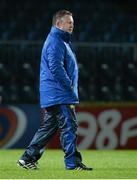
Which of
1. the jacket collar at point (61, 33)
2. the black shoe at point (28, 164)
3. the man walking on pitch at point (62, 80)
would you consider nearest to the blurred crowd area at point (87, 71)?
the black shoe at point (28, 164)

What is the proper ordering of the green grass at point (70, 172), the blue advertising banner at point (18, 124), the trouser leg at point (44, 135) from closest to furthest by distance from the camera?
1. the green grass at point (70, 172)
2. the trouser leg at point (44, 135)
3. the blue advertising banner at point (18, 124)

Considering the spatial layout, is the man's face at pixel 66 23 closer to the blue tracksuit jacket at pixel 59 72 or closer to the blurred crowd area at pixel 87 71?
the blue tracksuit jacket at pixel 59 72

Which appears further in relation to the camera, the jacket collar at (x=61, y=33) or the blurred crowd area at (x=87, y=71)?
the blurred crowd area at (x=87, y=71)

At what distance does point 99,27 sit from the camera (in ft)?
75.0

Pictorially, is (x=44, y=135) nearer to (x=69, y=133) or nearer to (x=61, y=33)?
(x=69, y=133)

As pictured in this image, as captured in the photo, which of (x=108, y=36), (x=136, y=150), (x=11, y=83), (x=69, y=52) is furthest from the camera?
(x=108, y=36)

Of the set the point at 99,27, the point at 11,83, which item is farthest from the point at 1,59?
the point at 99,27

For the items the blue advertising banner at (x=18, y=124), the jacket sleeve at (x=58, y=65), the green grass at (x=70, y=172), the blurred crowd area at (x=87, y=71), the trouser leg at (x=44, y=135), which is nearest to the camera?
the green grass at (x=70, y=172)

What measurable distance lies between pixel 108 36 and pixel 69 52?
1278 cm

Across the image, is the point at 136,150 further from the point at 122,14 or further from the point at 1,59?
the point at 122,14

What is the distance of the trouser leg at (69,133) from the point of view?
918 centimetres

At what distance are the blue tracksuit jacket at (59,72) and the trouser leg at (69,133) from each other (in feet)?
0.43

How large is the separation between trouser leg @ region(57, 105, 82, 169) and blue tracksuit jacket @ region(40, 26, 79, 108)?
130 millimetres

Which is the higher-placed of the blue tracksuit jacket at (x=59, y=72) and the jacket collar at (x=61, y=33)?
the jacket collar at (x=61, y=33)
